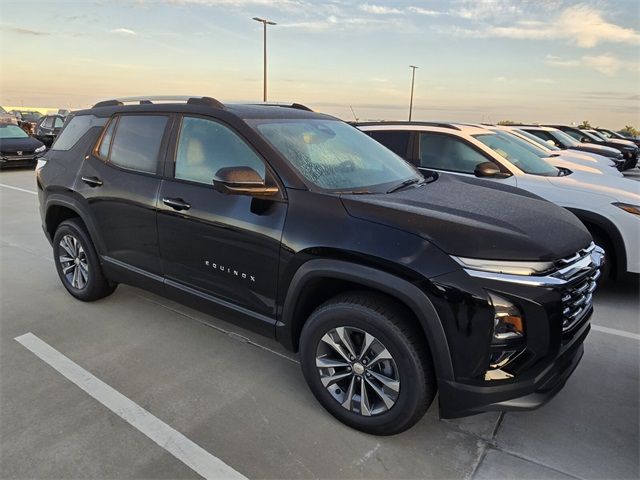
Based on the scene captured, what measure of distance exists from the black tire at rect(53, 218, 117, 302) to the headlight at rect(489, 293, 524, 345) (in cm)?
328

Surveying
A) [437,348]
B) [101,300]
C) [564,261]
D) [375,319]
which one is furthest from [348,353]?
[101,300]

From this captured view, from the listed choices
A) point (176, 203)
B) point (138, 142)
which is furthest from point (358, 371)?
point (138, 142)

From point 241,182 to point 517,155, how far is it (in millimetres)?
4251

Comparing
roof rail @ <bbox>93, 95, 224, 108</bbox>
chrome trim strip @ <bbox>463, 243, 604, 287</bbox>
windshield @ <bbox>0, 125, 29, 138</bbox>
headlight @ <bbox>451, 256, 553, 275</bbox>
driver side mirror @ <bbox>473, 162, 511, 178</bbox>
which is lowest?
windshield @ <bbox>0, 125, 29, 138</bbox>

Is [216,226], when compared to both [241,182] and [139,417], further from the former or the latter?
[139,417]

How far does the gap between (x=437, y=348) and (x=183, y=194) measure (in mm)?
1942

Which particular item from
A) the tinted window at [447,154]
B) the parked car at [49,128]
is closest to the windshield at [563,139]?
the tinted window at [447,154]

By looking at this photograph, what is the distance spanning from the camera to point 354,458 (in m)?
2.36

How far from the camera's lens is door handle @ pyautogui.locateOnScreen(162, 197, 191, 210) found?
3084 mm

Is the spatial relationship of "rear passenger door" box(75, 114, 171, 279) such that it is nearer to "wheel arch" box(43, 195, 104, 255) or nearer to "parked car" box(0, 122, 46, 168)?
"wheel arch" box(43, 195, 104, 255)

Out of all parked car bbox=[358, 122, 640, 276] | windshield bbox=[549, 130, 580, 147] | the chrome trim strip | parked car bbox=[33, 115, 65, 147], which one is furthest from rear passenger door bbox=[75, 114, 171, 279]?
parked car bbox=[33, 115, 65, 147]

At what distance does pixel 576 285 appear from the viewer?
230 centimetres

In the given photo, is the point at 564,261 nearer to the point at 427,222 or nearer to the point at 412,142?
the point at 427,222

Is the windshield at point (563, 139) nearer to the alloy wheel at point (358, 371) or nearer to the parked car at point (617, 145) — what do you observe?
the parked car at point (617, 145)
